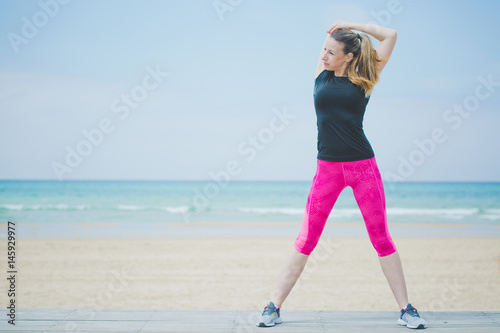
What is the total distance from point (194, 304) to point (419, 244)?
6850 millimetres

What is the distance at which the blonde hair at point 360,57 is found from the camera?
2604mm

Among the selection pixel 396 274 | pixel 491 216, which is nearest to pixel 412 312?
pixel 396 274

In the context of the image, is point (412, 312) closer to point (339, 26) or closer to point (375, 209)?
point (375, 209)

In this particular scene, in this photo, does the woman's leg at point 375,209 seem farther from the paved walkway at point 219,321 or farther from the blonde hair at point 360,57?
the blonde hair at point 360,57

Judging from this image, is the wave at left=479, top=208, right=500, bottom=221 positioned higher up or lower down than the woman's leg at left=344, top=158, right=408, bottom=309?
lower down

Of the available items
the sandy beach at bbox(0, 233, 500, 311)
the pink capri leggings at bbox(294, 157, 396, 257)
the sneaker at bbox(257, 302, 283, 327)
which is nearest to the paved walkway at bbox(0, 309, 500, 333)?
the sneaker at bbox(257, 302, 283, 327)

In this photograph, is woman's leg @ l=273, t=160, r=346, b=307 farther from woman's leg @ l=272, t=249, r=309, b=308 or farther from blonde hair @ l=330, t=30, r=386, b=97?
blonde hair @ l=330, t=30, r=386, b=97

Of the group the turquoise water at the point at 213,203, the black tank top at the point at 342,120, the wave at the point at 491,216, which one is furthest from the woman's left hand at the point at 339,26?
the wave at the point at 491,216

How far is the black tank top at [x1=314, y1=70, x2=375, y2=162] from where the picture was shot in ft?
8.43

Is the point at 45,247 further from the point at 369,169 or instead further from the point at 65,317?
the point at 369,169

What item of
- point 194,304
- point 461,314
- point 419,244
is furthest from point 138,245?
point 461,314

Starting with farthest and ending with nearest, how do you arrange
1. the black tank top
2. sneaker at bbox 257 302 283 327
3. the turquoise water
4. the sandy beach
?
the turquoise water < the sandy beach < sneaker at bbox 257 302 283 327 < the black tank top

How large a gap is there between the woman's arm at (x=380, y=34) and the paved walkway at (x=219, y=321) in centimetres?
152

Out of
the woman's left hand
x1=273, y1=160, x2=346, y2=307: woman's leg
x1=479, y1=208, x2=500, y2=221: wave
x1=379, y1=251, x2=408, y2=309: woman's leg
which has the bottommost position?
x1=479, y1=208, x2=500, y2=221: wave
